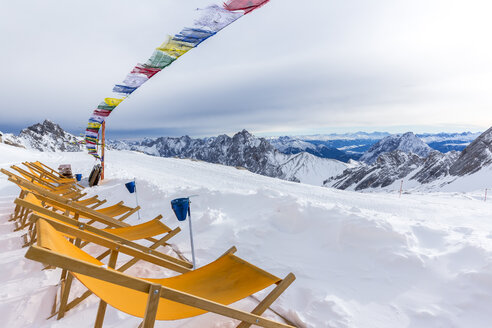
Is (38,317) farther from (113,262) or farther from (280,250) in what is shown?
(280,250)

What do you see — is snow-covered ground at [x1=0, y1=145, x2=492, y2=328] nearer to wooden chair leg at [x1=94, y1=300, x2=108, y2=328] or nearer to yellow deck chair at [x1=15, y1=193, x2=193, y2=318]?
yellow deck chair at [x1=15, y1=193, x2=193, y2=318]

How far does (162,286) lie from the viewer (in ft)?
4.46

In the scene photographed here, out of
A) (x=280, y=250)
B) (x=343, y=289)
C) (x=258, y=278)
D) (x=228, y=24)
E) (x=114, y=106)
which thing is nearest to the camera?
(x=258, y=278)

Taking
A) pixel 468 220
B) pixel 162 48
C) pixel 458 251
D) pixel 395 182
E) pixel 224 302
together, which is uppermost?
pixel 162 48

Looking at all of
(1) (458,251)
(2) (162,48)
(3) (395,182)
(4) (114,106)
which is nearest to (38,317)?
(1) (458,251)

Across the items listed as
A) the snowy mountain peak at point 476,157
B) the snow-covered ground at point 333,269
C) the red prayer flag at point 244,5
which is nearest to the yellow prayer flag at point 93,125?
the snow-covered ground at point 333,269

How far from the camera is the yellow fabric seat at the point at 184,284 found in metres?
1.67

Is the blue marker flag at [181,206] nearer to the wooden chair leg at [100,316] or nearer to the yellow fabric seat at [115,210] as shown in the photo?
the yellow fabric seat at [115,210]

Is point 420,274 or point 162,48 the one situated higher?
point 162,48

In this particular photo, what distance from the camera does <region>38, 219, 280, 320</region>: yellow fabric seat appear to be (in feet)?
5.49

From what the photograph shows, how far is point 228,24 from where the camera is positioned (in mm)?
4684

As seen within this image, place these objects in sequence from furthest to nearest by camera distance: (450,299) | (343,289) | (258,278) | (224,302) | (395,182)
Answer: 1. (395,182)
2. (343,289)
3. (450,299)
4. (258,278)
5. (224,302)

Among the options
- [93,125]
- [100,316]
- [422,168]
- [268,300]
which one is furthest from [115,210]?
[422,168]

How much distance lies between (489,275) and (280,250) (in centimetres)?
240
